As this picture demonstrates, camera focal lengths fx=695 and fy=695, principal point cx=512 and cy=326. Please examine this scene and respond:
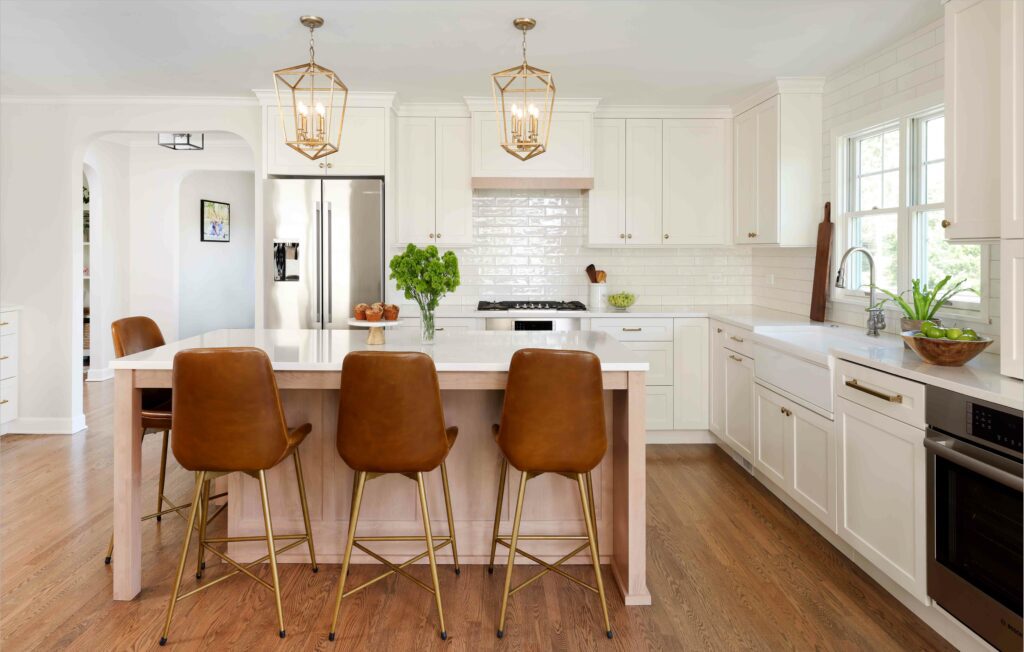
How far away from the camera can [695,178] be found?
541 centimetres

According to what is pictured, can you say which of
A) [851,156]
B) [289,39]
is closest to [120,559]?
[289,39]

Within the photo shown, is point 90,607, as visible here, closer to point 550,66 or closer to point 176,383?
point 176,383

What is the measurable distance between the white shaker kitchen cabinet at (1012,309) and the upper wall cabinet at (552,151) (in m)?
3.18

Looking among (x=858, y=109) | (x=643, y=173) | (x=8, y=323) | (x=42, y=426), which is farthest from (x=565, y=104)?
(x=42, y=426)

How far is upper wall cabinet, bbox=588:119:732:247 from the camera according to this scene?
17.6 feet

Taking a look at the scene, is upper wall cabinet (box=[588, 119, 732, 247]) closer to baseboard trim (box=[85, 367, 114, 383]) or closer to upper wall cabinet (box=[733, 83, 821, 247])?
upper wall cabinet (box=[733, 83, 821, 247])

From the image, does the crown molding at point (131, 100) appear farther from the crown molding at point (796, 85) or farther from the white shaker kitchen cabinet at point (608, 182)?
the crown molding at point (796, 85)

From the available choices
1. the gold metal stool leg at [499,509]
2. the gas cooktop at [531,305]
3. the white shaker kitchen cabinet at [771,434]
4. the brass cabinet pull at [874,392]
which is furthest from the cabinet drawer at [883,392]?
the gas cooktop at [531,305]

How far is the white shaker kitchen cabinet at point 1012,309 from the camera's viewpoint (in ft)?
7.50

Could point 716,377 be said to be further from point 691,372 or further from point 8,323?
point 8,323

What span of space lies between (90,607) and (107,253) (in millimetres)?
5900

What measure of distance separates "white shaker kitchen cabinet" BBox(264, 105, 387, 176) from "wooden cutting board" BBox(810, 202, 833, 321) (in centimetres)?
303

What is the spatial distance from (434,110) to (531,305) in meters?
1.65

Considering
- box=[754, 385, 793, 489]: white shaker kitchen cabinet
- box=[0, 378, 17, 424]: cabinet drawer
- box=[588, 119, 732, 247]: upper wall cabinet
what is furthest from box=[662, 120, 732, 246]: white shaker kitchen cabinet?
box=[0, 378, 17, 424]: cabinet drawer
